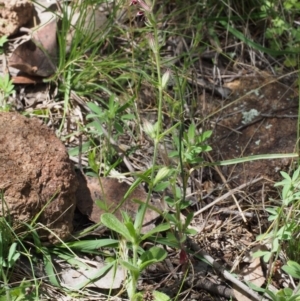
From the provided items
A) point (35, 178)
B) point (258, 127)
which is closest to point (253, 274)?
point (258, 127)

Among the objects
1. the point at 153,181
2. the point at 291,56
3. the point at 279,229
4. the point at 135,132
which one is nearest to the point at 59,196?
the point at 153,181

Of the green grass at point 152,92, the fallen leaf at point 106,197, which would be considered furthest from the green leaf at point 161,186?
the fallen leaf at point 106,197

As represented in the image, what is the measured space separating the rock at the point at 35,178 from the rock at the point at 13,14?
83 centimetres

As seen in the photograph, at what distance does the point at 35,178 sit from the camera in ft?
8.23

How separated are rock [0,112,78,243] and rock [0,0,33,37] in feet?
2.71

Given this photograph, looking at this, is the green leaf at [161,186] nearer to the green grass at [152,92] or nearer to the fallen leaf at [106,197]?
the green grass at [152,92]

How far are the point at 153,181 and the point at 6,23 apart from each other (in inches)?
58.7

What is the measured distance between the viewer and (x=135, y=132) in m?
3.10

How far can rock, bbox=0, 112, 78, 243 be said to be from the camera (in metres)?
2.43

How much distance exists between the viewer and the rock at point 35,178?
95.7 inches

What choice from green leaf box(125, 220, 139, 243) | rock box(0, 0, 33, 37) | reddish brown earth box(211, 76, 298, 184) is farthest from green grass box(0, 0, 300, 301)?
rock box(0, 0, 33, 37)

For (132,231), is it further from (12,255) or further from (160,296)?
(12,255)

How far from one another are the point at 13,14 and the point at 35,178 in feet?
3.80

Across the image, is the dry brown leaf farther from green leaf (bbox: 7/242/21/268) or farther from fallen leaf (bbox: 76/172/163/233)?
green leaf (bbox: 7/242/21/268)
